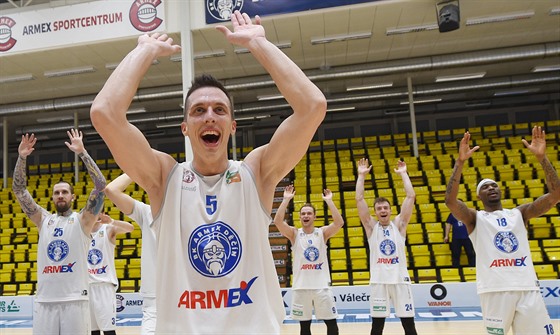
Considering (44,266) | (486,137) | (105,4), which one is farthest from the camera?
(486,137)

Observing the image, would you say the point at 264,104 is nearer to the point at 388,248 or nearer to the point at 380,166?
the point at 380,166

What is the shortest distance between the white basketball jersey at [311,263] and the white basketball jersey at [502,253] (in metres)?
2.84

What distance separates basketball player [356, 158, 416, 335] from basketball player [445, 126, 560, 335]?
163cm

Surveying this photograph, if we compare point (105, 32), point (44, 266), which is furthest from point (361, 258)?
point (44, 266)

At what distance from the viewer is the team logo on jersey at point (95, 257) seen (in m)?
6.60

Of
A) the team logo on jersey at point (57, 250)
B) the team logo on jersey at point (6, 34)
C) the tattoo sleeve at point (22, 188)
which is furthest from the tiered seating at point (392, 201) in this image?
the tattoo sleeve at point (22, 188)

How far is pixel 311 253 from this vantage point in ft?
23.9

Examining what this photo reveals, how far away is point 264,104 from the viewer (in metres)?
19.2

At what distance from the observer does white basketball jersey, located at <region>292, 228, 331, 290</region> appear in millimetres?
7125

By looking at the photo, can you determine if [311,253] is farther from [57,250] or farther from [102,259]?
[57,250]

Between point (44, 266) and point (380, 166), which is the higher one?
point (380, 166)

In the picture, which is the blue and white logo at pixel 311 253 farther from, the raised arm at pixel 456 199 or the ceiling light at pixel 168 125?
the ceiling light at pixel 168 125

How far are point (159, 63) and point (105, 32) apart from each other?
150 inches

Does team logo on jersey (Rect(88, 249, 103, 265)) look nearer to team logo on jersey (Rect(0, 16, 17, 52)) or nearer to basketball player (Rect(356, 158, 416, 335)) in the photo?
basketball player (Rect(356, 158, 416, 335))
